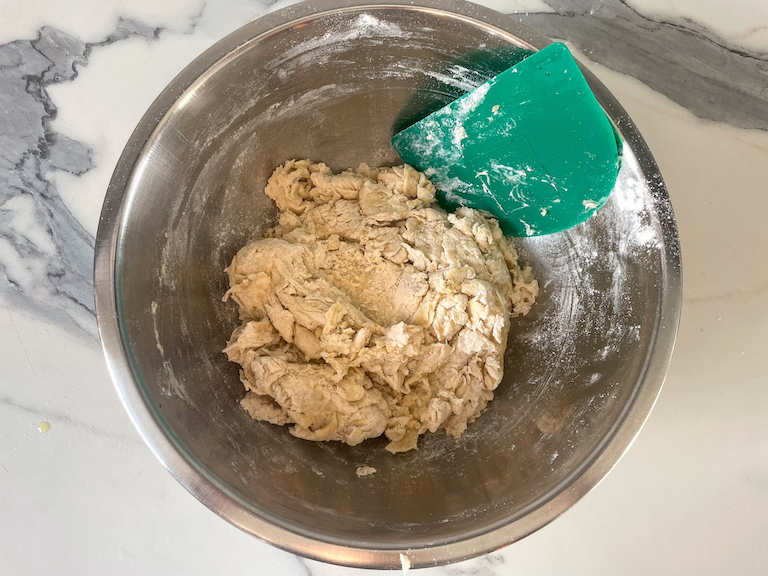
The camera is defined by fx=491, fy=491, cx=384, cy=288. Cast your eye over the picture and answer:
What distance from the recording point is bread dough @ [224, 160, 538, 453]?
156 cm

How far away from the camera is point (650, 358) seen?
1.46 m

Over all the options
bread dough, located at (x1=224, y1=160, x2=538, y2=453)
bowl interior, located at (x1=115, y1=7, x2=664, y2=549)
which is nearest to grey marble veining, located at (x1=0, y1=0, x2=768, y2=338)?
bowl interior, located at (x1=115, y1=7, x2=664, y2=549)

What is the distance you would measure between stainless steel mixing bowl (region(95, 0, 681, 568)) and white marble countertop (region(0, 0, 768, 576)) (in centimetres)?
58

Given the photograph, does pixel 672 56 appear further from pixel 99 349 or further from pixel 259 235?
pixel 99 349

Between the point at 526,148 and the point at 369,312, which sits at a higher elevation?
the point at 526,148

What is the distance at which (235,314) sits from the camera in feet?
5.67

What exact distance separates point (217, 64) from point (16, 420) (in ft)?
5.30

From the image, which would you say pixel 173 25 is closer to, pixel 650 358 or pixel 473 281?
pixel 473 281

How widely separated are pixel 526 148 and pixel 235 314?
1131 mm

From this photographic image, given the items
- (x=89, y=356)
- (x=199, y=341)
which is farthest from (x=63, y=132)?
(x=199, y=341)

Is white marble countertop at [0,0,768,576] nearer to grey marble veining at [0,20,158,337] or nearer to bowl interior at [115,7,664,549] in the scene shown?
grey marble veining at [0,20,158,337]

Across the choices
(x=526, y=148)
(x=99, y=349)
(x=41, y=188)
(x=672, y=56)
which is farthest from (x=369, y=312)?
(x=672, y=56)

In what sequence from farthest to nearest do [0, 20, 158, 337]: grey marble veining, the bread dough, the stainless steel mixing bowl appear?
[0, 20, 158, 337]: grey marble veining < the bread dough < the stainless steel mixing bowl

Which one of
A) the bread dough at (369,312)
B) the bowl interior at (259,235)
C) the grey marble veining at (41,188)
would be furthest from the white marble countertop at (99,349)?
the bread dough at (369,312)
